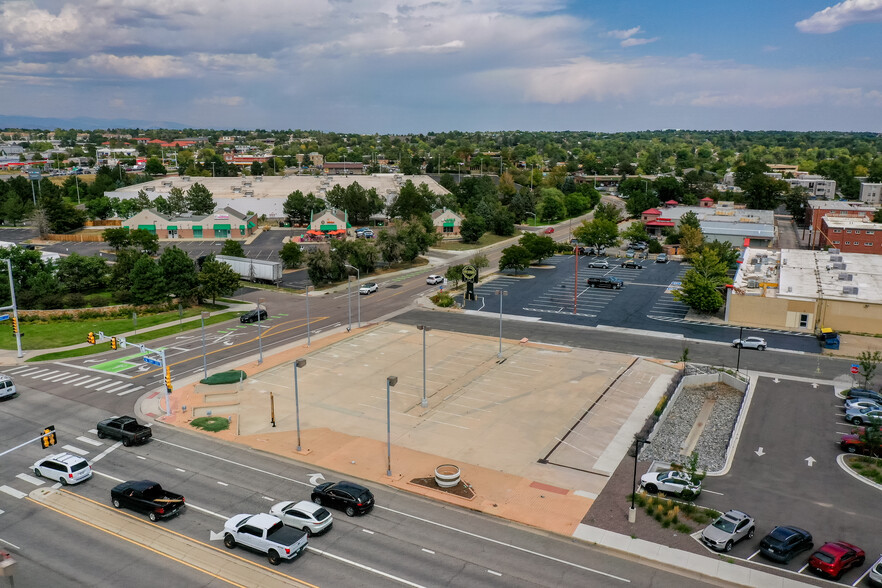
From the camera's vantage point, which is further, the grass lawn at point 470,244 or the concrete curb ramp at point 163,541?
the grass lawn at point 470,244

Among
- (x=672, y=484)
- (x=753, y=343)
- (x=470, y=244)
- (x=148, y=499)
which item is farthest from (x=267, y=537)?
(x=470, y=244)

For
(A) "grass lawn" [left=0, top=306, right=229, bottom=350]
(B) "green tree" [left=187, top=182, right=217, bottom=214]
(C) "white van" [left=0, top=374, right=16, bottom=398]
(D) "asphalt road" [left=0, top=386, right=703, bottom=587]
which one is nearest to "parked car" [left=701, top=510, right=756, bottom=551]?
(D) "asphalt road" [left=0, top=386, right=703, bottom=587]

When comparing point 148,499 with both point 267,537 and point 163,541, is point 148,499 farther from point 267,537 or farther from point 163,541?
point 267,537

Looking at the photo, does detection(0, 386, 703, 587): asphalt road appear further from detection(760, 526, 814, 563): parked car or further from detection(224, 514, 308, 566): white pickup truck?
detection(760, 526, 814, 563): parked car

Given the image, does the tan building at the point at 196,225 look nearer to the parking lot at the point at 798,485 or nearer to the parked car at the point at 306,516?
the parked car at the point at 306,516

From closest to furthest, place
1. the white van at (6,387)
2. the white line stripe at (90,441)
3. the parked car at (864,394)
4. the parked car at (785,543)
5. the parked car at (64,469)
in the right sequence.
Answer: the parked car at (785,543) < the parked car at (64,469) < the white line stripe at (90,441) < the parked car at (864,394) < the white van at (6,387)

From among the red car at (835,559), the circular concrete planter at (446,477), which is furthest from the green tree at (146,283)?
the red car at (835,559)

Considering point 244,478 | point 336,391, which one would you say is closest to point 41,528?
point 244,478
